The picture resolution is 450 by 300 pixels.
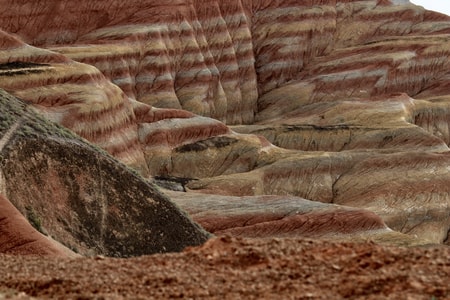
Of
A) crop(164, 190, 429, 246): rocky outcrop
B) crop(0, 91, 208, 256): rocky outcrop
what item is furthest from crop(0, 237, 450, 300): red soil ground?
crop(164, 190, 429, 246): rocky outcrop

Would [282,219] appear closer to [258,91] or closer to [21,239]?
[21,239]

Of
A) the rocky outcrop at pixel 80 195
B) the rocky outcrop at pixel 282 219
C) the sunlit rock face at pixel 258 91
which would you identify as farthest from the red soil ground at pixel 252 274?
the sunlit rock face at pixel 258 91

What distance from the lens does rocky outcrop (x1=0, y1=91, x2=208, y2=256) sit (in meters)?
39.3

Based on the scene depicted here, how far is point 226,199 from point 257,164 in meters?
29.3

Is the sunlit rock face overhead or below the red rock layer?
below

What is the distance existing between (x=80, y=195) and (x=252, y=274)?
23.8 m

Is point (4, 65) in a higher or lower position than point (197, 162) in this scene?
higher

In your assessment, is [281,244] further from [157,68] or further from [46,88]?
[157,68]

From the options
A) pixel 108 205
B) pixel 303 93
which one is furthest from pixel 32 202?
pixel 303 93

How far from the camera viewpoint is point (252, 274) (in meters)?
18.8

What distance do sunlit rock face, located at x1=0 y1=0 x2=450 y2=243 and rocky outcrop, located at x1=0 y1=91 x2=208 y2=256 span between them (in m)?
46.0

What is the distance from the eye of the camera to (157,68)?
134 m

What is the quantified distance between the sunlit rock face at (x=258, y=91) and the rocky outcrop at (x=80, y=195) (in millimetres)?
45966

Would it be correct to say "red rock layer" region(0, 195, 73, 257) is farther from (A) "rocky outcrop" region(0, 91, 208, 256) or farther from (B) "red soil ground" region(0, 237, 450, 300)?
(B) "red soil ground" region(0, 237, 450, 300)
